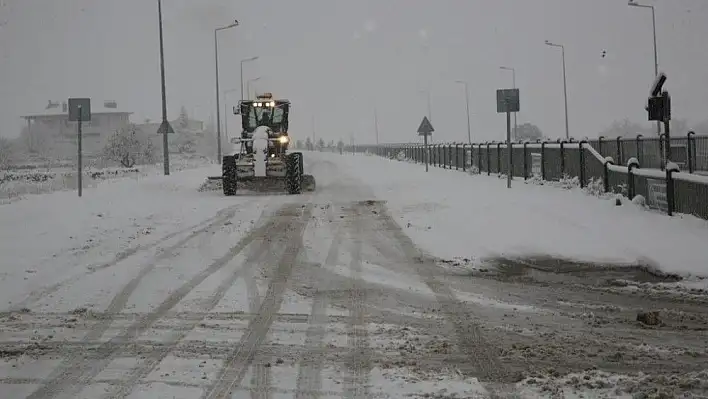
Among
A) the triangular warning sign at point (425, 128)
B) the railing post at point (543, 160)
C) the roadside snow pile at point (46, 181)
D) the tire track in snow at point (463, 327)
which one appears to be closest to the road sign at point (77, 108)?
the roadside snow pile at point (46, 181)

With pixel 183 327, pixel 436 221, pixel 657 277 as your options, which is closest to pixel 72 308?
pixel 183 327

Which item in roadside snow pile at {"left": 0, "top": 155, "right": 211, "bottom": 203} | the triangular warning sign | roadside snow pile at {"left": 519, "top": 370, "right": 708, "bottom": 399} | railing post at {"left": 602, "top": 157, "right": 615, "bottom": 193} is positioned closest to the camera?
roadside snow pile at {"left": 519, "top": 370, "right": 708, "bottom": 399}

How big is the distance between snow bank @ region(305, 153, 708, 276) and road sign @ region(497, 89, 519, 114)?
3037mm

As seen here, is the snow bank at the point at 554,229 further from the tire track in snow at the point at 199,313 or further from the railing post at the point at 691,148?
the railing post at the point at 691,148

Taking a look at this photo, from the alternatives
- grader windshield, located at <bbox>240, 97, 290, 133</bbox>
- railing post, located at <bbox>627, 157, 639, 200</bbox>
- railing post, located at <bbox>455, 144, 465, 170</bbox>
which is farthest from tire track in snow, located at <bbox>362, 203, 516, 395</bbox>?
railing post, located at <bbox>455, 144, 465, 170</bbox>

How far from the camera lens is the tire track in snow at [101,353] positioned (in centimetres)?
529

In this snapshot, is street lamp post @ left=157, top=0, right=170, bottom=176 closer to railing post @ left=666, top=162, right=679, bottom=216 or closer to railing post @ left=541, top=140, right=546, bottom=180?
railing post @ left=541, top=140, right=546, bottom=180

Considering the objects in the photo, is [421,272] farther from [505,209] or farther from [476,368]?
[505,209]

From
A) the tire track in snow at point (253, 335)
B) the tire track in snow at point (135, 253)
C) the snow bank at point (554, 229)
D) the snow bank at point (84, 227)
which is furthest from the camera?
the snow bank at point (554, 229)

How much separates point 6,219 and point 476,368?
43.4 ft

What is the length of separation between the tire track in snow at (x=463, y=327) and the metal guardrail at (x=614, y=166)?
16.7 ft

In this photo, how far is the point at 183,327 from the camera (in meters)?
6.97

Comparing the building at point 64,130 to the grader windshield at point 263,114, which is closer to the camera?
the grader windshield at point 263,114

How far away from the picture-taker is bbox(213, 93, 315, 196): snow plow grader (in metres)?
24.0
